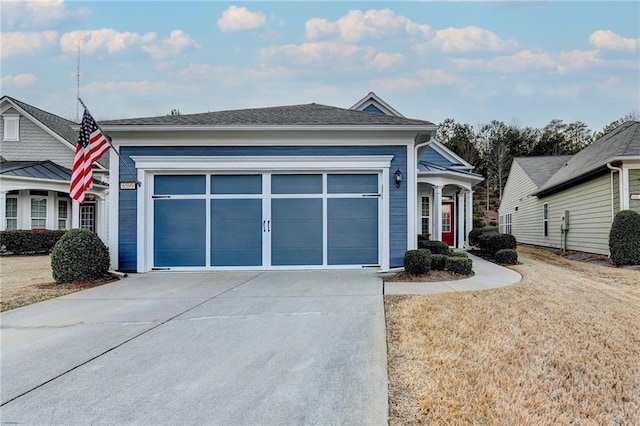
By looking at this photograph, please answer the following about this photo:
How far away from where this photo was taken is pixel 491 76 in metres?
20.7

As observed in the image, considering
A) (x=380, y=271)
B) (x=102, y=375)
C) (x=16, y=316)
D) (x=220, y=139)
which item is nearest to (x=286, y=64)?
(x=220, y=139)

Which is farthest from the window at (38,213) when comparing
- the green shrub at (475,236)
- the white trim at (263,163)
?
the green shrub at (475,236)

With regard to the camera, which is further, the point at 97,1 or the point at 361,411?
the point at 97,1

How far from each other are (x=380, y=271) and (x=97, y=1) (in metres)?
10.5

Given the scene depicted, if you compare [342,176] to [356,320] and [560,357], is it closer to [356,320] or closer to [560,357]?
[356,320]

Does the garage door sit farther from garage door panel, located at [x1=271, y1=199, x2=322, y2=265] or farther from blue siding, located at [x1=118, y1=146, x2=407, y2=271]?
blue siding, located at [x1=118, y1=146, x2=407, y2=271]

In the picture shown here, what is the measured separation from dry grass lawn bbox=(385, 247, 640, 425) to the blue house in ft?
9.91

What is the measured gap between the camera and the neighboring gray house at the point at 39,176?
1405cm

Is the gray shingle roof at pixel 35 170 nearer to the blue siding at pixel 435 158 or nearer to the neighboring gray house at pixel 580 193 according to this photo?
the blue siding at pixel 435 158

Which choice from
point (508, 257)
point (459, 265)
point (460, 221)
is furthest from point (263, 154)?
point (460, 221)

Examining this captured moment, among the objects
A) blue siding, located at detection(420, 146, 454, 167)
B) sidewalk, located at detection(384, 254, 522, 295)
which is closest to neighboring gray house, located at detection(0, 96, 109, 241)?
sidewalk, located at detection(384, 254, 522, 295)

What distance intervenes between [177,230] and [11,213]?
1030 centimetres

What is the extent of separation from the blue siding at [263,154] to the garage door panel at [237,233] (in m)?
1.15

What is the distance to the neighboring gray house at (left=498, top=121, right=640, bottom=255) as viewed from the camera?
10969mm
